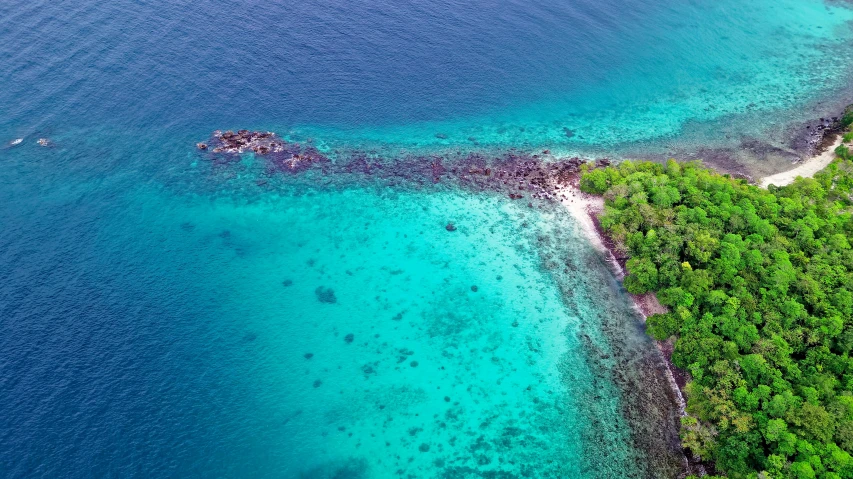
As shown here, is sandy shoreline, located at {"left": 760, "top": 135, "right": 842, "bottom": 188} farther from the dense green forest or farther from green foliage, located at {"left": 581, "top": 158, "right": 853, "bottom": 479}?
green foliage, located at {"left": 581, "top": 158, "right": 853, "bottom": 479}

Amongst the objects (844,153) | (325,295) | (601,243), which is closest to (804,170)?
(844,153)

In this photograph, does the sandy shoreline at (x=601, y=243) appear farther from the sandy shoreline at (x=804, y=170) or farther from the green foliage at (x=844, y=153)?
the green foliage at (x=844, y=153)

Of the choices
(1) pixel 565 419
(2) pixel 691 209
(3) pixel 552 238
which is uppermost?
(2) pixel 691 209

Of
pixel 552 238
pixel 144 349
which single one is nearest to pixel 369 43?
pixel 552 238

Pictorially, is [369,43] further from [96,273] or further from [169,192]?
[96,273]

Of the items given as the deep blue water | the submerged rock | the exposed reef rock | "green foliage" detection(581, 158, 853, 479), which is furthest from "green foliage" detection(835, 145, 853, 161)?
the exposed reef rock

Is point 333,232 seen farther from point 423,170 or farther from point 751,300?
point 751,300
